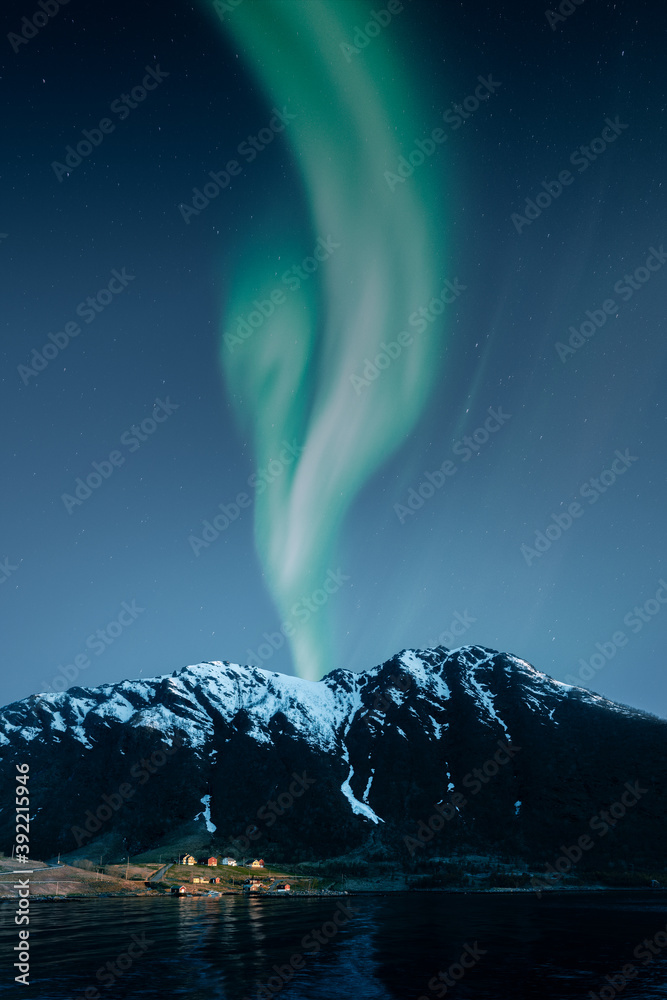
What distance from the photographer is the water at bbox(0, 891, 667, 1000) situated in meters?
59.0

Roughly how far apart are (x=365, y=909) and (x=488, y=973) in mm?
104590

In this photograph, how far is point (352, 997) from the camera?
Answer: 5591 cm

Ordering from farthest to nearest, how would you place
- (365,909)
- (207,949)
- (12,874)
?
(12,874) < (365,909) < (207,949)

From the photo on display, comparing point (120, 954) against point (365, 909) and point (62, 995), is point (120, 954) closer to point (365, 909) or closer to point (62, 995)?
point (62, 995)

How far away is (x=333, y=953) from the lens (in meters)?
81.6

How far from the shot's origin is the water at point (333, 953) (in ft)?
193

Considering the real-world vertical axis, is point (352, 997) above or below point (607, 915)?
above

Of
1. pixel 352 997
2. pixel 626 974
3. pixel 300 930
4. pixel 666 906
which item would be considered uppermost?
pixel 352 997

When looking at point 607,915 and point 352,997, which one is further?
point 607,915

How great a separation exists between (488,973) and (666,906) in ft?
418

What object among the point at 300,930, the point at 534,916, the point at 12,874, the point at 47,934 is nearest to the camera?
the point at 47,934

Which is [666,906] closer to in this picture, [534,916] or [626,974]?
[534,916]

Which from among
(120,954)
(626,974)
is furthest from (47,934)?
(626,974)

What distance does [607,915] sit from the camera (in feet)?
451
